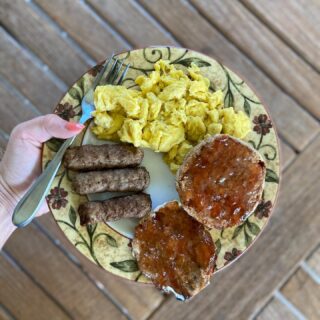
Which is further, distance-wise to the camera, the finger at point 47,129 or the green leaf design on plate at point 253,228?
the green leaf design on plate at point 253,228

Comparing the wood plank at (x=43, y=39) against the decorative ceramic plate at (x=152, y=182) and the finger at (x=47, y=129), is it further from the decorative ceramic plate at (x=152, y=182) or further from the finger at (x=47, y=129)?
the finger at (x=47, y=129)

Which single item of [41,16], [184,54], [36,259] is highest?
[184,54]

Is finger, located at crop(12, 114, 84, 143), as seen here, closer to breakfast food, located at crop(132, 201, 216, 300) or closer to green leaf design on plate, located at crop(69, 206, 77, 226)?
green leaf design on plate, located at crop(69, 206, 77, 226)

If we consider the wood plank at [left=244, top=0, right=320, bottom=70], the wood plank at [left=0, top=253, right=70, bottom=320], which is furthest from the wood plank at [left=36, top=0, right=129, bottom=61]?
the wood plank at [left=0, top=253, right=70, bottom=320]

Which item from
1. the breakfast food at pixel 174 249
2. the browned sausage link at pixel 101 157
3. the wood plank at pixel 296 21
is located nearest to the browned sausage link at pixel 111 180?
the browned sausage link at pixel 101 157

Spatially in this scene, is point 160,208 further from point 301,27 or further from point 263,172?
point 301,27

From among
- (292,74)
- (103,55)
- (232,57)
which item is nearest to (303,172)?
(292,74)

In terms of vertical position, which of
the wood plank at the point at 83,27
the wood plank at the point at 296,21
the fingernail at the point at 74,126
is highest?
the wood plank at the point at 296,21
